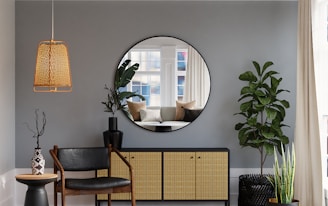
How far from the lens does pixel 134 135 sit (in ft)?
23.6

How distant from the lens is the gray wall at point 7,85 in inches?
265

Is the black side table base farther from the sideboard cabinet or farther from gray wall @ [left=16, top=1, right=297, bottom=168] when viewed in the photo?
gray wall @ [left=16, top=1, right=297, bottom=168]

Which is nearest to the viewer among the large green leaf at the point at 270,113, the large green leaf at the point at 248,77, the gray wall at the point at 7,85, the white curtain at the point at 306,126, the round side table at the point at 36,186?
the round side table at the point at 36,186

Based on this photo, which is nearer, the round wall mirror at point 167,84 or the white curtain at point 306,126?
the white curtain at point 306,126

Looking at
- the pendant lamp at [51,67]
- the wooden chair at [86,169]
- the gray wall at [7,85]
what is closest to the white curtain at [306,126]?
the wooden chair at [86,169]

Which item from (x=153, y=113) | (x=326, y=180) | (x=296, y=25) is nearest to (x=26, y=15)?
(x=153, y=113)

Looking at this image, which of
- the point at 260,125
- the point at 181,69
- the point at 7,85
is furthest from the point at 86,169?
the point at 260,125

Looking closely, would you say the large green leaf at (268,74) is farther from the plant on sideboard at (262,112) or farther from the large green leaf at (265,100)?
the large green leaf at (265,100)

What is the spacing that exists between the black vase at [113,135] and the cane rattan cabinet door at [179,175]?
0.56 meters

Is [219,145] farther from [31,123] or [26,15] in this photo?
[26,15]

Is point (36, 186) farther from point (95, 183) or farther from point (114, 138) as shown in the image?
point (114, 138)

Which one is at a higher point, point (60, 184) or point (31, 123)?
point (31, 123)

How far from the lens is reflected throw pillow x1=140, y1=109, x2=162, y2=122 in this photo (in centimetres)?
720

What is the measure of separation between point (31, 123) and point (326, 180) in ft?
11.5
